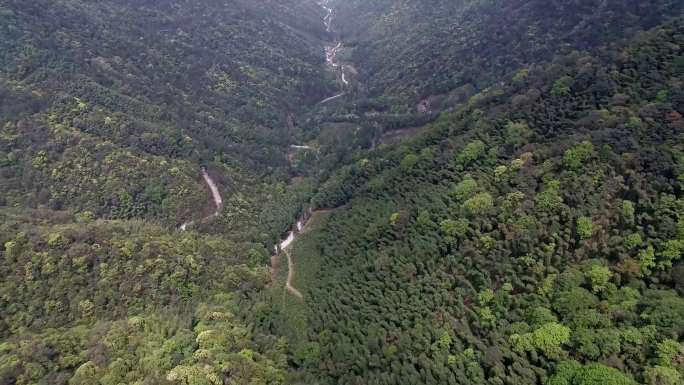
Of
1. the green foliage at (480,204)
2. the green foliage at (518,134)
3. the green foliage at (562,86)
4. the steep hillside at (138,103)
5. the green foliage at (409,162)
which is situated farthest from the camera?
the steep hillside at (138,103)

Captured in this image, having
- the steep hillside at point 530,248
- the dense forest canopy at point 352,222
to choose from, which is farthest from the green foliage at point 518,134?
the dense forest canopy at point 352,222

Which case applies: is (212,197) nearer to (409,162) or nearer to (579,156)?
(409,162)

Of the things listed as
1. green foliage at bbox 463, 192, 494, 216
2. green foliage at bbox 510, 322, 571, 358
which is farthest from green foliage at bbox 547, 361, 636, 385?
green foliage at bbox 463, 192, 494, 216

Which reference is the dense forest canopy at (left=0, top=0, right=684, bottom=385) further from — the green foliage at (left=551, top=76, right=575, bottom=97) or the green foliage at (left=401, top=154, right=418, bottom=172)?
the green foliage at (left=551, top=76, right=575, bottom=97)

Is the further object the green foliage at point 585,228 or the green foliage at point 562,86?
the green foliage at point 562,86

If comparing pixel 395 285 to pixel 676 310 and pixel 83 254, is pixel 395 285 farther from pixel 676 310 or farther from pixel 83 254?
pixel 83 254

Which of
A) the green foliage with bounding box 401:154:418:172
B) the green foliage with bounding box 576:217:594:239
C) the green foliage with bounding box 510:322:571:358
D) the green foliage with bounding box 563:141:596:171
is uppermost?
the green foliage with bounding box 563:141:596:171

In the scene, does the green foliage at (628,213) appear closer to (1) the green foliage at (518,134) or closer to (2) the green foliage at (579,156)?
(2) the green foliage at (579,156)

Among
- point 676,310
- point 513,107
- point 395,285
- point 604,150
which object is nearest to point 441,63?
point 513,107
